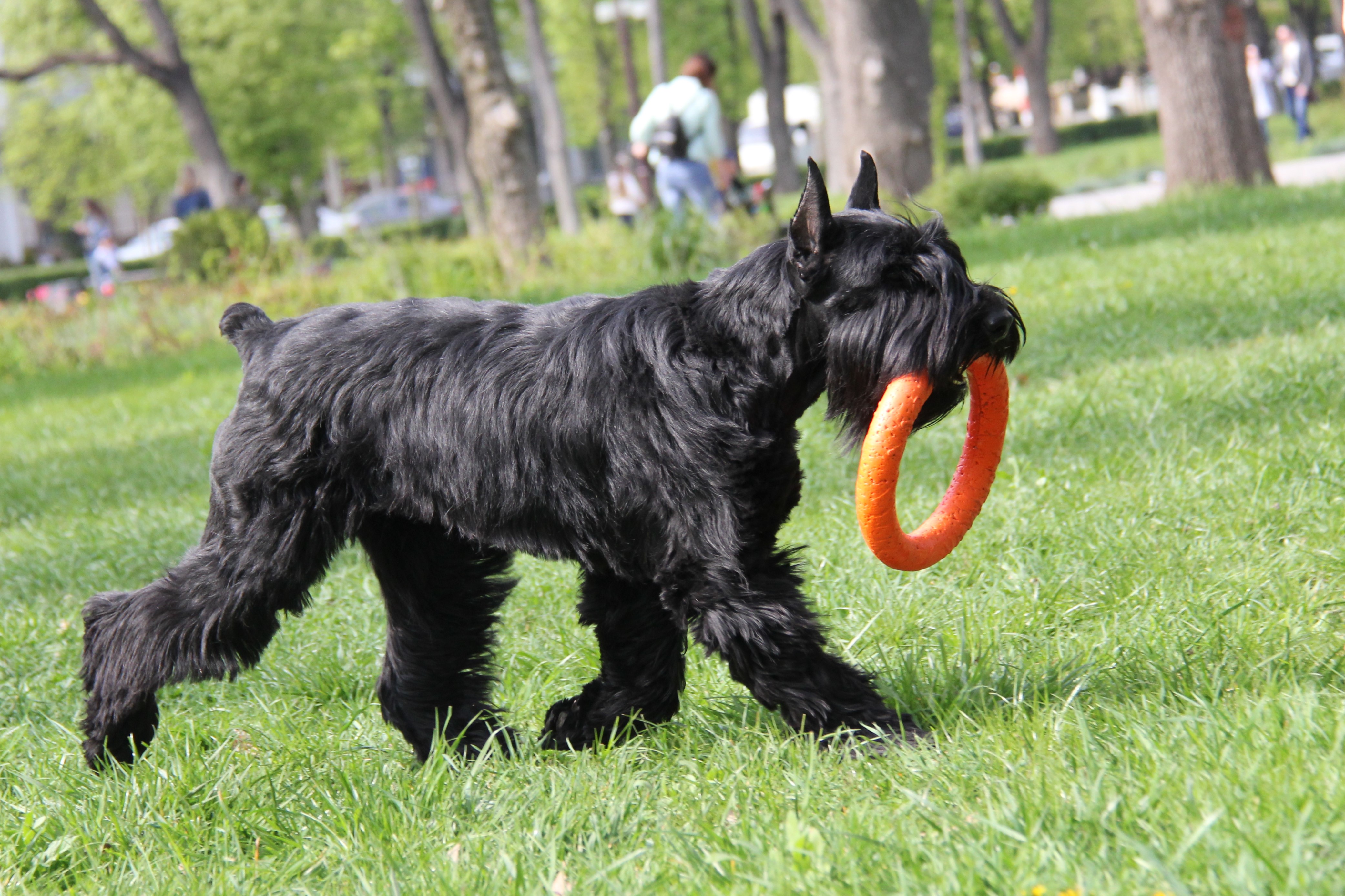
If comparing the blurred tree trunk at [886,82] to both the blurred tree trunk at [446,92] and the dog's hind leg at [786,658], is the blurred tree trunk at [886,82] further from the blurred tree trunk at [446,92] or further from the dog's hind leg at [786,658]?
the dog's hind leg at [786,658]

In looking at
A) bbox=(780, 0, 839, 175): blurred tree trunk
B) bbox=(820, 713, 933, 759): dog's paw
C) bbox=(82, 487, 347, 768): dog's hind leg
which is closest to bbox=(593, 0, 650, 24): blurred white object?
bbox=(780, 0, 839, 175): blurred tree trunk

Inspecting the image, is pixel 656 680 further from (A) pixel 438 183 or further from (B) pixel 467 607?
(A) pixel 438 183

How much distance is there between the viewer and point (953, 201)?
16016mm

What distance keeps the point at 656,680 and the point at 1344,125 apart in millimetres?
30412

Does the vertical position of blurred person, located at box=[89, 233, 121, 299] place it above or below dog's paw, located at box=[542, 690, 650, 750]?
above

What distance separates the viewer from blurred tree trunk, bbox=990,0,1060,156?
132 ft

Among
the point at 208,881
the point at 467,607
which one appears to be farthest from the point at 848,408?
the point at 208,881

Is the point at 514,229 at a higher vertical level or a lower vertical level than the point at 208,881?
higher

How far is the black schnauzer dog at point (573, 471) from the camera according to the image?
10.1 ft

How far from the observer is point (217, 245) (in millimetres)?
18672

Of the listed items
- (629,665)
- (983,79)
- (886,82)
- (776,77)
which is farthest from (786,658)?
(983,79)

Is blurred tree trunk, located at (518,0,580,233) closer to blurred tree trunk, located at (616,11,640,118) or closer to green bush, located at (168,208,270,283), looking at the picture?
blurred tree trunk, located at (616,11,640,118)

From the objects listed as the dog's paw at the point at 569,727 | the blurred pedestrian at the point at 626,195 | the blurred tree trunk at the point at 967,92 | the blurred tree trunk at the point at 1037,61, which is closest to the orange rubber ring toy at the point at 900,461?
the dog's paw at the point at 569,727

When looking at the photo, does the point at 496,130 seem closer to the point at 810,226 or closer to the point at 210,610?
the point at 210,610
